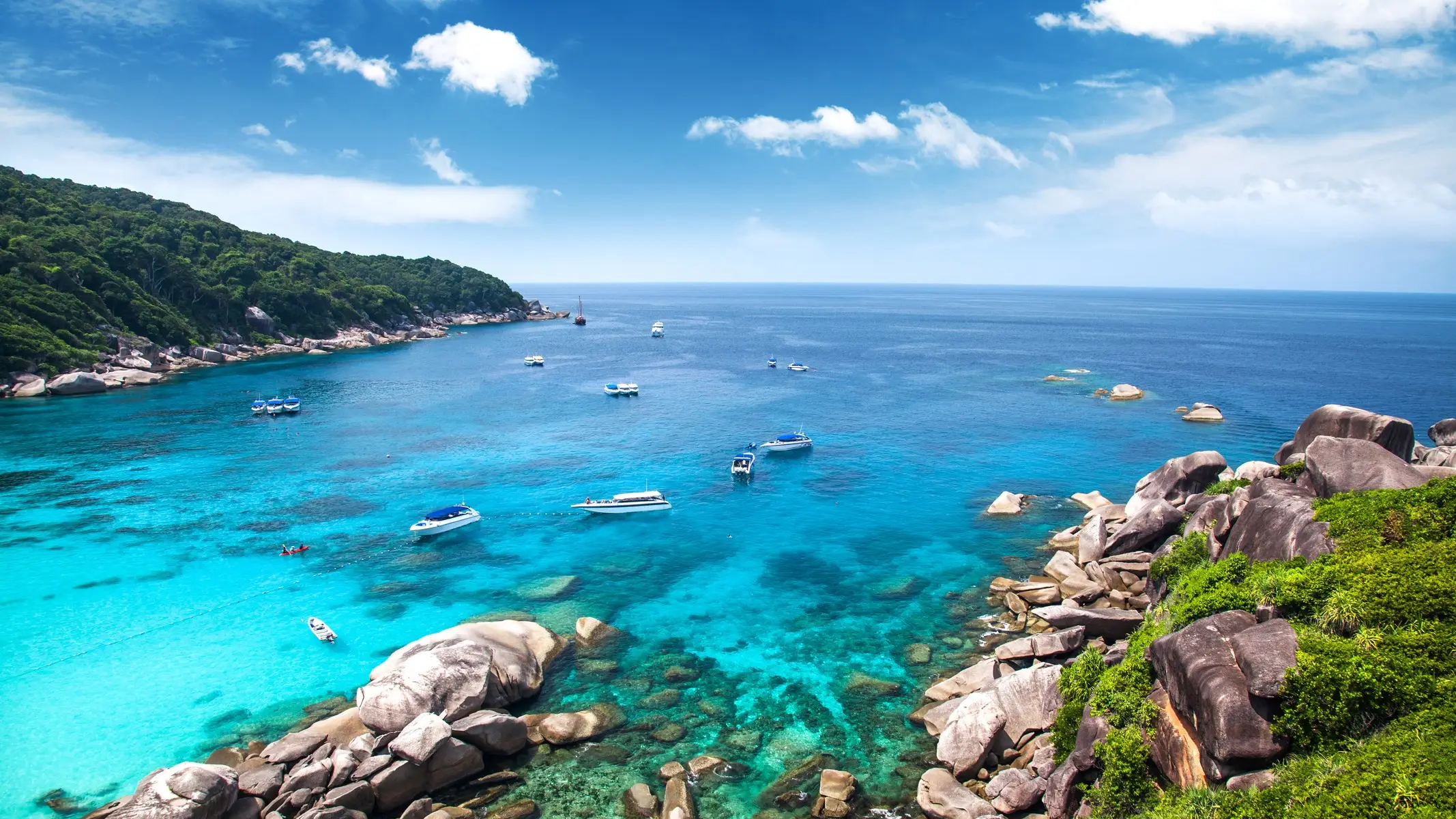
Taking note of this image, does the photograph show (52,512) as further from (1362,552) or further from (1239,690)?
(1362,552)

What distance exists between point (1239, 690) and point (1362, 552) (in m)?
8.65

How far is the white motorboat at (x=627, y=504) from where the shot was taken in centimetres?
6431

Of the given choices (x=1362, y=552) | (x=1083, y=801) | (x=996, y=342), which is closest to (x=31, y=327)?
(x=1083, y=801)

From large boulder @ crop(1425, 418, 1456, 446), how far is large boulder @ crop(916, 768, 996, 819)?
171 ft

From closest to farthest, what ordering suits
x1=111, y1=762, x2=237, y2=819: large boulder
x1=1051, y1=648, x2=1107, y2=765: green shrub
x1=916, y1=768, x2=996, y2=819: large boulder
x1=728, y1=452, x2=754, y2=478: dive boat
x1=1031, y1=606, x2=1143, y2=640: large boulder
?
x1=111, y1=762, x2=237, y2=819: large boulder < x1=916, y1=768, x2=996, y2=819: large boulder < x1=1051, y1=648, x2=1107, y2=765: green shrub < x1=1031, y1=606, x2=1143, y2=640: large boulder < x1=728, y1=452, x2=754, y2=478: dive boat

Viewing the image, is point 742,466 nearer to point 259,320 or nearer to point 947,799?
point 947,799

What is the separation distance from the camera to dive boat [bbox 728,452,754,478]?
74.8m

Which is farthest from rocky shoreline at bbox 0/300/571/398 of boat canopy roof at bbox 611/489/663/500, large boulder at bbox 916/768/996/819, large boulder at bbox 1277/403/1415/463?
large boulder at bbox 1277/403/1415/463

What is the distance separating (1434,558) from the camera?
2248cm

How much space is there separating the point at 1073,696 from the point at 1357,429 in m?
26.2

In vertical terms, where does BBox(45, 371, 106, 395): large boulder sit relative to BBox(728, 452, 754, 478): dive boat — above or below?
above

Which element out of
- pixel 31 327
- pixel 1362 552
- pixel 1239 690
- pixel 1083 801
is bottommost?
pixel 1083 801

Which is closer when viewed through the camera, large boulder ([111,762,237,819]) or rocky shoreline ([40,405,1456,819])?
rocky shoreline ([40,405,1456,819])

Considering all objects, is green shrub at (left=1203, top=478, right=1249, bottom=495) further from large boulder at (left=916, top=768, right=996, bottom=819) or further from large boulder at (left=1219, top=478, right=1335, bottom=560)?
large boulder at (left=916, top=768, right=996, bottom=819)
